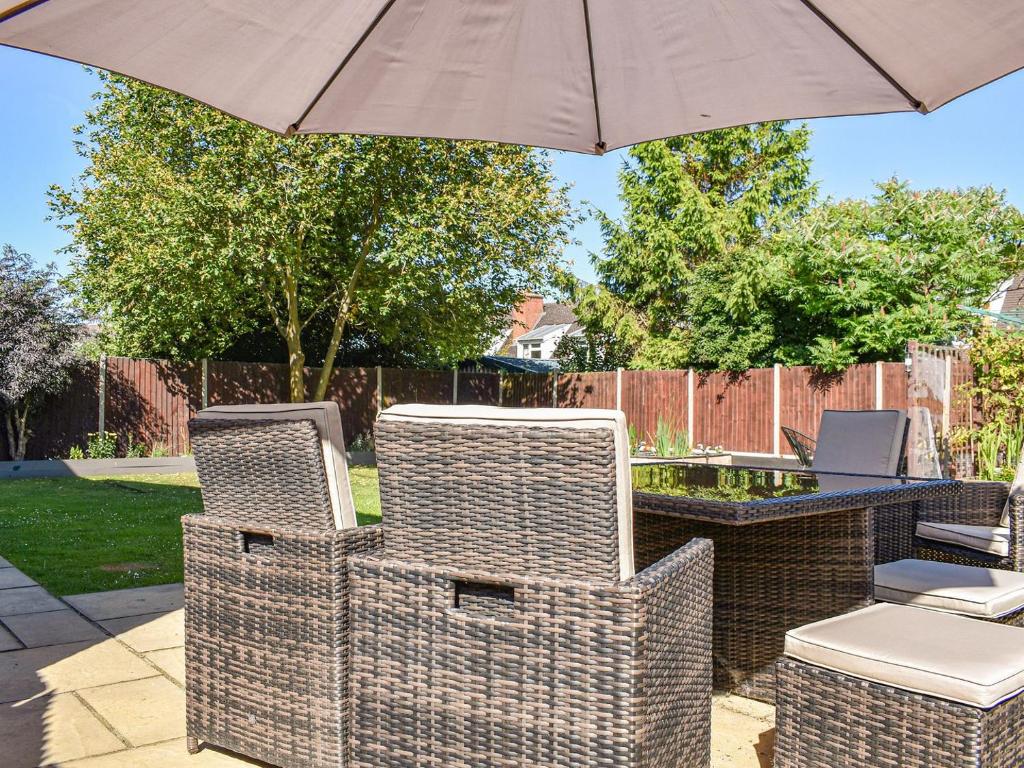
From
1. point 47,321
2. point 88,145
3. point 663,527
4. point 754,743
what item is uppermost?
point 88,145

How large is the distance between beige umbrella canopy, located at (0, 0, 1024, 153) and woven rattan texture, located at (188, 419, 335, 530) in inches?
41.4

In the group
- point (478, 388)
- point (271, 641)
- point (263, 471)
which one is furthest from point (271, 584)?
point (478, 388)

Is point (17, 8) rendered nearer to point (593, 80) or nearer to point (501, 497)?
point (501, 497)

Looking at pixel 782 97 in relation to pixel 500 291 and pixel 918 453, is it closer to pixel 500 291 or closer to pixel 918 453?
pixel 918 453

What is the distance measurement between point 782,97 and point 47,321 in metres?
11.8

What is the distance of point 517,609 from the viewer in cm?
158

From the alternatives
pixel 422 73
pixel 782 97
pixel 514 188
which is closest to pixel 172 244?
pixel 514 188

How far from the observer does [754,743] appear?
2.40m

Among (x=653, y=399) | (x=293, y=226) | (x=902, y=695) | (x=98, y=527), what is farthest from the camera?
(x=653, y=399)

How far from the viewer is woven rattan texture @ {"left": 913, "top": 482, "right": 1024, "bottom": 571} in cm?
309

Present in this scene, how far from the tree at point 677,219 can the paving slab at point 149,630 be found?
16862 mm

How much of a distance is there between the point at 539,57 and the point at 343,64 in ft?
2.17

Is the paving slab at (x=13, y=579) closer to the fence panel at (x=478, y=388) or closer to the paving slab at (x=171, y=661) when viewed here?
the paving slab at (x=171, y=661)

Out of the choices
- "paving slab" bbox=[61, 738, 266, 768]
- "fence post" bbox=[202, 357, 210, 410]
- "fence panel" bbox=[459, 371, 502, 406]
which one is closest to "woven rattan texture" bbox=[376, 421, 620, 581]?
"paving slab" bbox=[61, 738, 266, 768]
